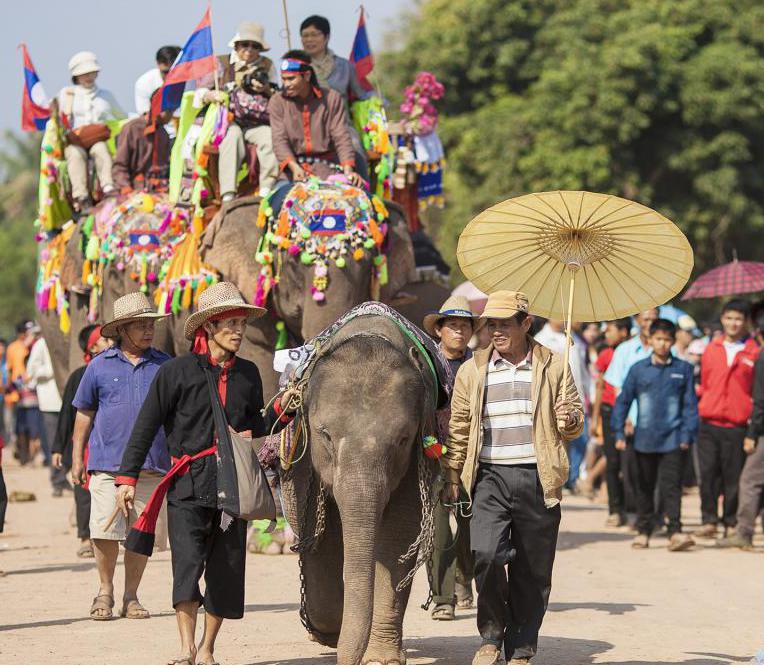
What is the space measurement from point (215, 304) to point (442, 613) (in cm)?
274

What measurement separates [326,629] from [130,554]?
5.91 feet

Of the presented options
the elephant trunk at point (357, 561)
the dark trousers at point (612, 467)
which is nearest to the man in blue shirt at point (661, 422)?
the dark trousers at point (612, 467)

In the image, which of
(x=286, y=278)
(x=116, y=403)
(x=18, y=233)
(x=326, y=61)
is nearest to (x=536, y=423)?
(x=116, y=403)

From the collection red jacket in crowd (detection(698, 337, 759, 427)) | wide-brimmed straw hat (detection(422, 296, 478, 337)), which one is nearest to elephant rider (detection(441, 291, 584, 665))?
wide-brimmed straw hat (detection(422, 296, 478, 337))

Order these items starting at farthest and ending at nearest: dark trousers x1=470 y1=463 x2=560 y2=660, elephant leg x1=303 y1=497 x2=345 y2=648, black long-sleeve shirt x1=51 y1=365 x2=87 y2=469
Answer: black long-sleeve shirt x1=51 y1=365 x2=87 y2=469, elephant leg x1=303 y1=497 x2=345 y2=648, dark trousers x1=470 y1=463 x2=560 y2=660

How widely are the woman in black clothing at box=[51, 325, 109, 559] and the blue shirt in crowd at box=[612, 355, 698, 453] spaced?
4807mm

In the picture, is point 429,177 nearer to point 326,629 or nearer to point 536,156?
point 326,629

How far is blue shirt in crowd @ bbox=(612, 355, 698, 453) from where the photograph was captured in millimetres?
14484

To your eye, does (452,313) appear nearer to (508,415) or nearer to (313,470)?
(508,415)

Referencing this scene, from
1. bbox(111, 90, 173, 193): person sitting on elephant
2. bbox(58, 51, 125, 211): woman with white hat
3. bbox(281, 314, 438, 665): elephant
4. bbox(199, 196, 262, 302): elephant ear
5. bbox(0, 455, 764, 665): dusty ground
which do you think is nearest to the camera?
bbox(281, 314, 438, 665): elephant

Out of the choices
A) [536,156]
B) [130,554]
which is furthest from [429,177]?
[536,156]

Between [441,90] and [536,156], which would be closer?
[441,90]

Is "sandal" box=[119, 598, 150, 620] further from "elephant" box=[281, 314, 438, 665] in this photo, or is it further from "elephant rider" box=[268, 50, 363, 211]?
"elephant rider" box=[268, 50, 363, 211]

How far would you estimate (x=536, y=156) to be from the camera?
31062 mm
